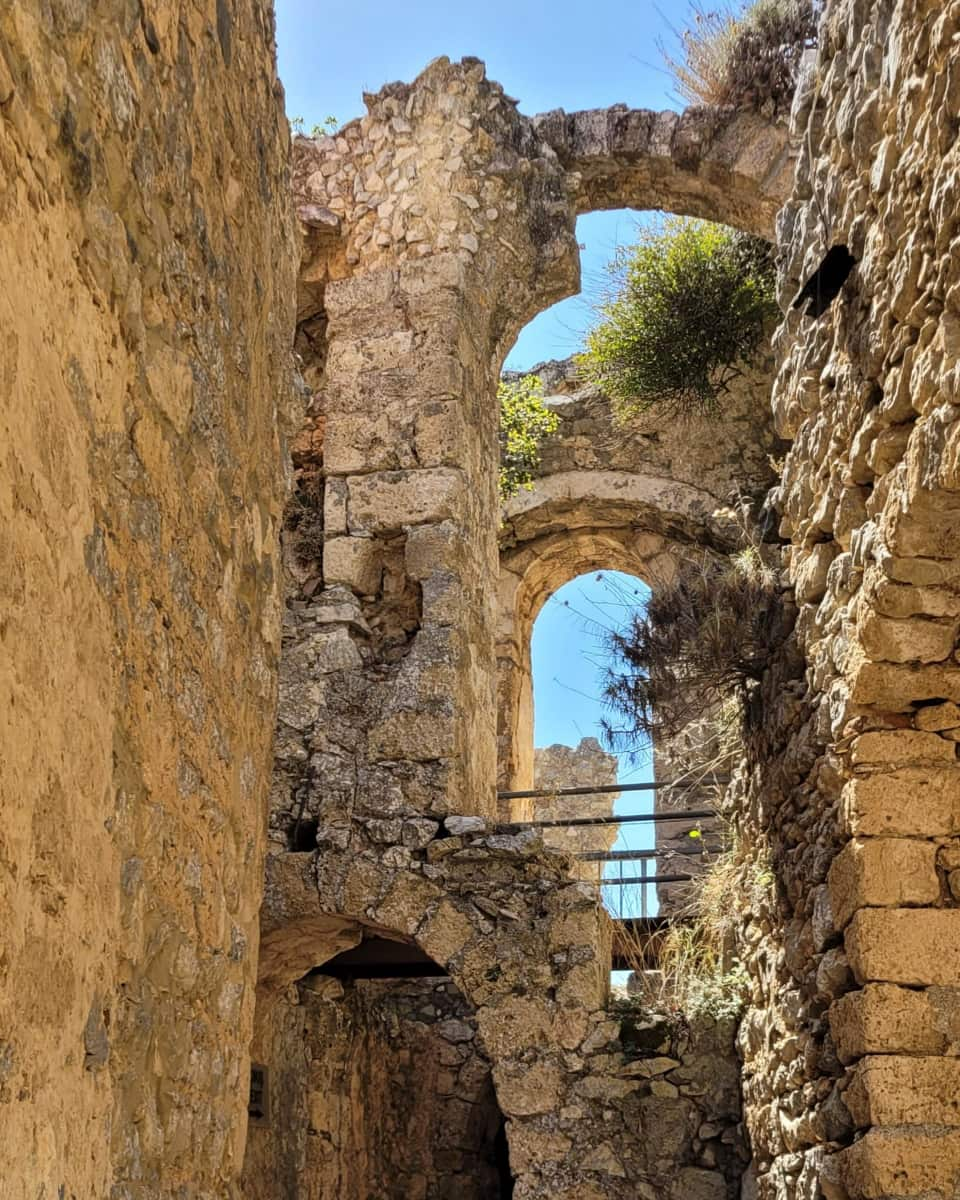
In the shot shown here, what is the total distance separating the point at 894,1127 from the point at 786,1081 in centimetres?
104

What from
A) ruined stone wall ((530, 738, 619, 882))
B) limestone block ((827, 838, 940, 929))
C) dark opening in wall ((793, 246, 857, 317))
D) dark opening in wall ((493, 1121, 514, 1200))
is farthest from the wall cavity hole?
ruined stone wall ((530, 738, 619, 882))

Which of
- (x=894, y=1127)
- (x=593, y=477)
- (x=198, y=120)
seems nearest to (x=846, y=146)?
(x=198, y=120)

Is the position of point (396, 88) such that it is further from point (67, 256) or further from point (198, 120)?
point (67, 256)

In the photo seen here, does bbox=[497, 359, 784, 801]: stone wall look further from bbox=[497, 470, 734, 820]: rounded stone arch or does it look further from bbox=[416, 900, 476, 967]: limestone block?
bbox=[416, 900, 476, 967]: limestone block

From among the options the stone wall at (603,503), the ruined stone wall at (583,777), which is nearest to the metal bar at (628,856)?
the stone wall at (603,503)

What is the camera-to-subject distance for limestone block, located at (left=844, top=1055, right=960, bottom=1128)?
171 inches

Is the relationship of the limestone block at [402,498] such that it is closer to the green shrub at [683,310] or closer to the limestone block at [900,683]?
the limestone block at [900,683]

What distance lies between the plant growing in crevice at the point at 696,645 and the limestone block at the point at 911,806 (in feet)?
3.42

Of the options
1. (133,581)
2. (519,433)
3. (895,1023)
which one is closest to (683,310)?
(519,433)

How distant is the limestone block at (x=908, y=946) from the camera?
14.6ft

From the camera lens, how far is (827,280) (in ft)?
16.0

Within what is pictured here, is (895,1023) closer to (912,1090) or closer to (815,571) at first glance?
(912,1090)

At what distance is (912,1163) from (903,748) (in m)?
1.32

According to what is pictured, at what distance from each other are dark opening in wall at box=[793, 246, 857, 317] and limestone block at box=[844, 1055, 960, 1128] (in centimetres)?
260
